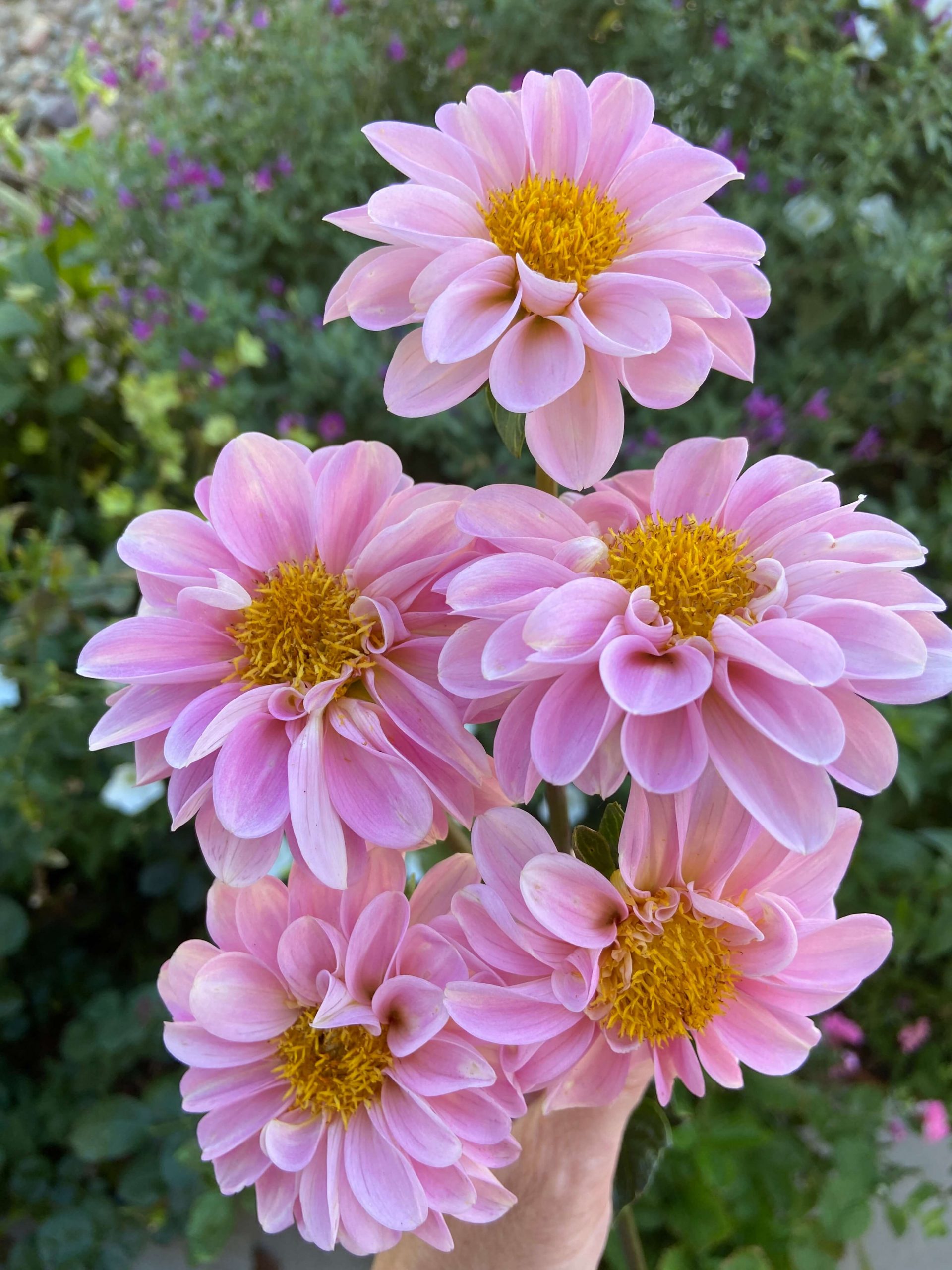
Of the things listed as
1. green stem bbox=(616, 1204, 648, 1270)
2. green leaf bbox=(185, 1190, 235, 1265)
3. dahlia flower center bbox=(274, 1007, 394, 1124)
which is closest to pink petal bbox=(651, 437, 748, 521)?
dahlia flower center bbox=(274, 1007, 394, 1124)

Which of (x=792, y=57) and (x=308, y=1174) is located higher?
(x=792, y=57)

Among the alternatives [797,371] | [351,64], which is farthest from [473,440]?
[351,64]

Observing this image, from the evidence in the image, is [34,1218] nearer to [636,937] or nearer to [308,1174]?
[308,1174]

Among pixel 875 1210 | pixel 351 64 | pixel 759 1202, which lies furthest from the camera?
pixel 351 64

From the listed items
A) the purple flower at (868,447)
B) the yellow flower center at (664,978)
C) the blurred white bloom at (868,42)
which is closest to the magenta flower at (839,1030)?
the purple flower at (868,447)

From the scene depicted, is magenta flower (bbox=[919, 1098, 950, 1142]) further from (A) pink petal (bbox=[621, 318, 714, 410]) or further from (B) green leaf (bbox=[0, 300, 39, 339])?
(B) green leaf (bbox=[0, 300, 39, 339])

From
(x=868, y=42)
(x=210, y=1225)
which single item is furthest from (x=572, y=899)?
(x=868, y=42)
